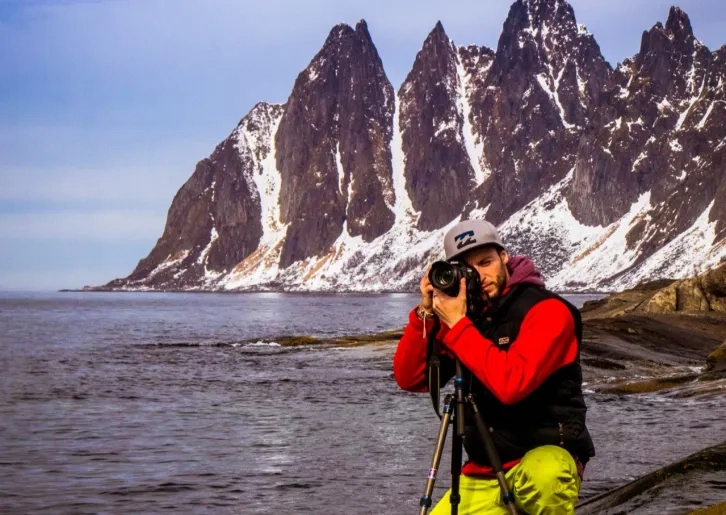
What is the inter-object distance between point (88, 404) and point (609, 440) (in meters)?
15.7

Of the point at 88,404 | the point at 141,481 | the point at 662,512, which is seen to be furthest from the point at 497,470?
the point at 88,404

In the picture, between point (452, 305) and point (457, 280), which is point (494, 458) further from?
A: point (457, 280)

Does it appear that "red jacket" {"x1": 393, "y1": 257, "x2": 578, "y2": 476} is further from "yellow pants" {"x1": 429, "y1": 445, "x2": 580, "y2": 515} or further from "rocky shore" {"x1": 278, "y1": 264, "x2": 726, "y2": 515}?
"rocky shore" {"x1": 278, "y1": 264, "x2": 726, "y2": 515}

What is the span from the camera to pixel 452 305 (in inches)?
226

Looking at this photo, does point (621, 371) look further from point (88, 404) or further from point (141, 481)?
point (141, 481)

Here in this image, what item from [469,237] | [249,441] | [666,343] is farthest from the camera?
[666,343]

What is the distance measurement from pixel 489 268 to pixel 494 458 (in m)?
1.18

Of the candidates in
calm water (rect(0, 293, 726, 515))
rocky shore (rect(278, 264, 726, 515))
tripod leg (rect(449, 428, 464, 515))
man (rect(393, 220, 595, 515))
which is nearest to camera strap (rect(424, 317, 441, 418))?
man (rect(393, 220, 595, 515))

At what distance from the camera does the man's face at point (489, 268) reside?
6047mm

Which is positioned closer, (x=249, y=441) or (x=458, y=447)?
(x=458, y=447)

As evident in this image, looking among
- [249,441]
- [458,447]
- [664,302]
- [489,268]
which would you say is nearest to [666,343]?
[664,302]

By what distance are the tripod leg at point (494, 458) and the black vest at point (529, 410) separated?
108mm

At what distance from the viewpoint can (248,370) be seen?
4022 centimetres

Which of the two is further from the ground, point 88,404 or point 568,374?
point 568,374
